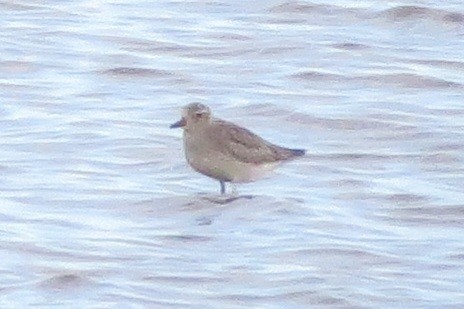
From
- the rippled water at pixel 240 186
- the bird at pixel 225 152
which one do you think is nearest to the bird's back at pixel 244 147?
the bird at pixel 225 152

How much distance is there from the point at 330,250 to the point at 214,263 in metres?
0.73

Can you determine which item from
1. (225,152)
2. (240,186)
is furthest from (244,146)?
(240,186)

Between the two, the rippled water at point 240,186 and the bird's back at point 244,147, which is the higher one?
the bird's back at point 244,147

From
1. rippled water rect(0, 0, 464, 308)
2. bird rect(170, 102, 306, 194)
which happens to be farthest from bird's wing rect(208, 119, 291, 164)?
rippled water rect(0, 0, 464, 308)

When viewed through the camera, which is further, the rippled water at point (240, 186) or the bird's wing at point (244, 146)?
the bird's wing at point (244, 146)

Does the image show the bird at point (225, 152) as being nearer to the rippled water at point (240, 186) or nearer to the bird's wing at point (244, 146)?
the bird's wing at point (244, 146)

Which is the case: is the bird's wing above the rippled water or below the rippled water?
above

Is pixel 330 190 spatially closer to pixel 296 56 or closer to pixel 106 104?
pixel 106 104

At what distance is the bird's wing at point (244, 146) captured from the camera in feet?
42.7

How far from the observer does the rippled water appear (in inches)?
429

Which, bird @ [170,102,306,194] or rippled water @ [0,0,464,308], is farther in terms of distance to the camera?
bird @ [170,102,306,194]

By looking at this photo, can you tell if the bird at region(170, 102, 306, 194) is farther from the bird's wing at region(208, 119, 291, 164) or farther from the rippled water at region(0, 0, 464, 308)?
the rippled water at region(0, 0, 464, 308)

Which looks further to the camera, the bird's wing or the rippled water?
the bird's wing

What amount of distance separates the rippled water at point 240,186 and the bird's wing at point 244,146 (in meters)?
0.22
